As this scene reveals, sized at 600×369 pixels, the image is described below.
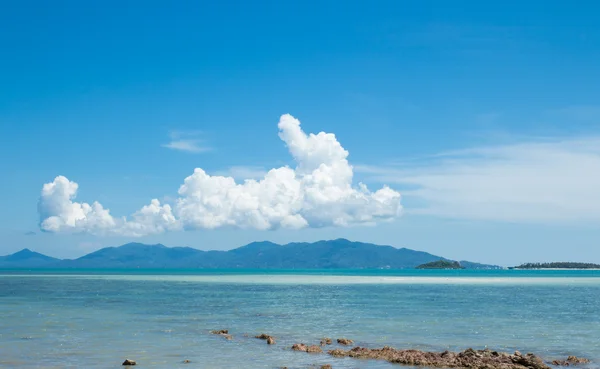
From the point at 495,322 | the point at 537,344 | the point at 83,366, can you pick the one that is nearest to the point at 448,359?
the point at 537,344

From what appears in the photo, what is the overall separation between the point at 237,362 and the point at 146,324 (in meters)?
18.7

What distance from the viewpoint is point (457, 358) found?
31.0m

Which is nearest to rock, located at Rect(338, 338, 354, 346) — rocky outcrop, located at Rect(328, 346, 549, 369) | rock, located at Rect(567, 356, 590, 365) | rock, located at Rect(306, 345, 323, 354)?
rock, located at Rect(306, 345, 323, 354)

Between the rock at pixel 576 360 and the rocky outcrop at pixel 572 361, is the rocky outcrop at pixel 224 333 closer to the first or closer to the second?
the rocky outcrop at pixel 572 361

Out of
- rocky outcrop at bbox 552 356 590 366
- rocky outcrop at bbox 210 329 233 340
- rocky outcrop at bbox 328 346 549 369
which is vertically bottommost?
rocky outcrop at bbox 552 356 590 366

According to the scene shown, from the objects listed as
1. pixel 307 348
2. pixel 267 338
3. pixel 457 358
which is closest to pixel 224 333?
pixel 267 338

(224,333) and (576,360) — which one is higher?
(224,333)

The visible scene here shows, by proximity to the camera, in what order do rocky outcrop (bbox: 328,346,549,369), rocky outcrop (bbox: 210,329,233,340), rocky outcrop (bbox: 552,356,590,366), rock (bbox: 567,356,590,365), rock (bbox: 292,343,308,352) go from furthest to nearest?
rocky outcrop (bbox: 210,329,233,340) < rock (bbox: 292,343,308,352) < rock (bbox: 567,356,590,365) < rocky outcrop (bbox: 552,356,590,366) < rocky outcrop (bbox: 328,346,549,369)

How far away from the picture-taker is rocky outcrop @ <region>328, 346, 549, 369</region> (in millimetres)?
29656

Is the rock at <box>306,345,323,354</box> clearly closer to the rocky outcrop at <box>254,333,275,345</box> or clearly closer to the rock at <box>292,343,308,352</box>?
the rock at <box>292,343,308,352</box>

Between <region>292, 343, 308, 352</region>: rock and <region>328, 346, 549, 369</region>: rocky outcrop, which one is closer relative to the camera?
<region>328, 346, 549, 369</region>: rocky outcrop

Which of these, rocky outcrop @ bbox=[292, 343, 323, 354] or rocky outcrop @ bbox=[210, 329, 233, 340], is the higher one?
rocky outcrop @ bbox=[210, 329, 233, 340]

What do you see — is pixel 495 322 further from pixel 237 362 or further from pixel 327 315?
pixel 237 362

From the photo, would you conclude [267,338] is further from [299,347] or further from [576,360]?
[576,360]
